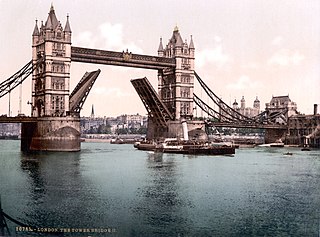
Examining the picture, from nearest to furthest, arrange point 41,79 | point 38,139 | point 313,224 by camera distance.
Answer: point 313,224
point 38,139
point 41,79

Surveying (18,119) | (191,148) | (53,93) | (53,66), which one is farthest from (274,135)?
(18,119)

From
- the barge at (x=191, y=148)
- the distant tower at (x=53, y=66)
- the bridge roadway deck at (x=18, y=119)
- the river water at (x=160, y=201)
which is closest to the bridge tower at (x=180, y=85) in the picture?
the barge at (x=191, y=148)

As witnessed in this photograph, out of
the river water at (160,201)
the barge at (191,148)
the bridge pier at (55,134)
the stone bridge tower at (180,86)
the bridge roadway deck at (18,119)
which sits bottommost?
the river water at (160,201)

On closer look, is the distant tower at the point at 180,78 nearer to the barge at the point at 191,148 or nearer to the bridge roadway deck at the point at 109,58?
the bridge roadway deck at the point at 109,58

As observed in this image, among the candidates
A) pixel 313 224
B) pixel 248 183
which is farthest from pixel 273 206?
pixel 248 183

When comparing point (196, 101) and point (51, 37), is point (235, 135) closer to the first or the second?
point (196, 101)
